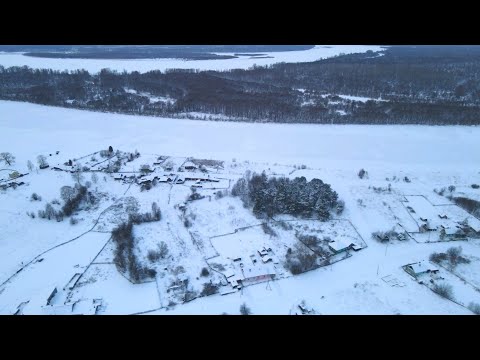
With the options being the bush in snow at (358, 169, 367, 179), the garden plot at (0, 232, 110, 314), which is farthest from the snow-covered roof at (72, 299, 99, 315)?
the bush in snow at (358, 169, 367, 179)

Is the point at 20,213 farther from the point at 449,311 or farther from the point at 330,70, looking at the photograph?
the point at 330,70

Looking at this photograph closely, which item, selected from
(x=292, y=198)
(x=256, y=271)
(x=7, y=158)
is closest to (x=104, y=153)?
(x=7, y=158)

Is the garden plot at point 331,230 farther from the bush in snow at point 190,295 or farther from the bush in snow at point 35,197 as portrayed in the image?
the bush in snow at point 35,197

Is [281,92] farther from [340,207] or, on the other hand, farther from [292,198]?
[340,207]

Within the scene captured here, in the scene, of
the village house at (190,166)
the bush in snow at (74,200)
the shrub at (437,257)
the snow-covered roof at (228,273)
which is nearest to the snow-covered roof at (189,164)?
the village house at (190,166)

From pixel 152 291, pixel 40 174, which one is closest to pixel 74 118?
pixel 40 174

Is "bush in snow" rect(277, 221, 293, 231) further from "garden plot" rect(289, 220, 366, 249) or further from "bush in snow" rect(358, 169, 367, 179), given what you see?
"bush in snow" rect(358, 169, 367, 179)
